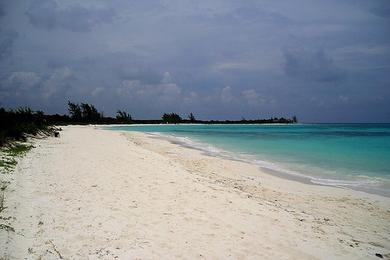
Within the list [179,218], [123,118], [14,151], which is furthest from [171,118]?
[179,218]

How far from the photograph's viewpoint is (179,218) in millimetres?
5867

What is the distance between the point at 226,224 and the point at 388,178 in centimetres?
935

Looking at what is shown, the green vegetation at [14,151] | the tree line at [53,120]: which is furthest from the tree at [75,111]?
the green vegetation at [14,151]

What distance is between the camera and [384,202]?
8.23m

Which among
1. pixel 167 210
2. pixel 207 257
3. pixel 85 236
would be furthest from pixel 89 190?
pixel 207 257

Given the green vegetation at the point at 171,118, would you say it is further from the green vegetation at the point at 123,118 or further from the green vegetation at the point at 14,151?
the green vegetation at the point at 14,151

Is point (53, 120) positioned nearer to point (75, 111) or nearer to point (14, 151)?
point (75, 111)

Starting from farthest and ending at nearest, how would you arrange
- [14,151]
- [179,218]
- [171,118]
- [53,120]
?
1. [171,118]
2. [53,120]
3. [14,151]
4. [179,218]

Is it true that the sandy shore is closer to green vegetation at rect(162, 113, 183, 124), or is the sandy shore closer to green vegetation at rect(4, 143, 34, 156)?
green vegetation at rect(4, 143, 34, 156)

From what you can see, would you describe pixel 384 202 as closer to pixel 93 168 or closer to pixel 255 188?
pixel 255 188

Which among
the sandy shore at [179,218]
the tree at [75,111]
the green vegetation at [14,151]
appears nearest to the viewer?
the sandy shore at [179,218]

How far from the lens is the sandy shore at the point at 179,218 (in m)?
4.55

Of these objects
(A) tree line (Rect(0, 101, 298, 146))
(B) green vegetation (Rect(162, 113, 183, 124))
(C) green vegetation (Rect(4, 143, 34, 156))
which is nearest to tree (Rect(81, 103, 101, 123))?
(A) tree line (Rect(0, 101, 298, 146))

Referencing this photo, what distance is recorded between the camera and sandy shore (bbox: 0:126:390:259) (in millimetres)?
4547
